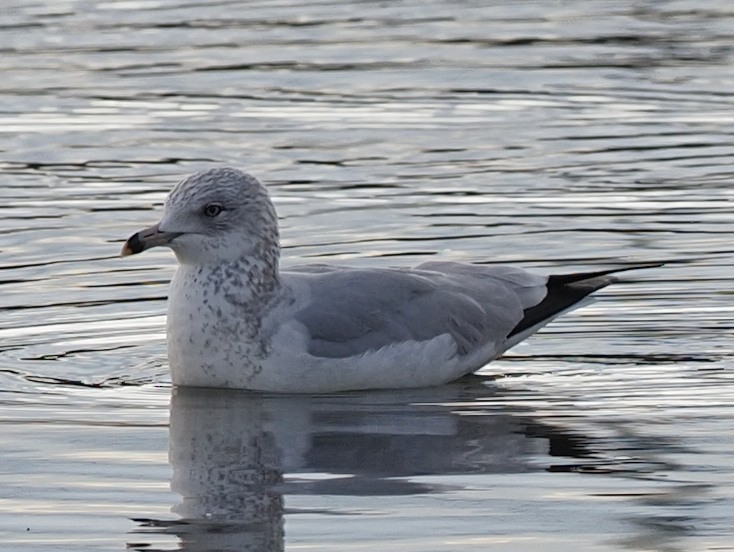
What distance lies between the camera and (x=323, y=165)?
14.2 meters

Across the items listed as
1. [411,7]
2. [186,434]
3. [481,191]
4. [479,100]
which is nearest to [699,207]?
[481,191]

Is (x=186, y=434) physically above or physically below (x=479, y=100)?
below

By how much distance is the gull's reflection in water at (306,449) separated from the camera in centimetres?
698

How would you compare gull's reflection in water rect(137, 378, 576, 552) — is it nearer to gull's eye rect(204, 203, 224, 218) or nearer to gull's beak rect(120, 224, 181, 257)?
gull's beak rect(120, 224, 181, 257)

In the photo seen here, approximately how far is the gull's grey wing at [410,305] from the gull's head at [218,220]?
0.84 ft

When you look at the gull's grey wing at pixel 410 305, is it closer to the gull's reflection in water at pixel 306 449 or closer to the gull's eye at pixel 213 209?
the gull's reflection in water at pixel 306 449

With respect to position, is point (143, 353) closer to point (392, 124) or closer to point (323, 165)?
point (323, 165)

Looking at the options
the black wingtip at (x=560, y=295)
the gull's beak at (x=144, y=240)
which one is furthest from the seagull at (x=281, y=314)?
the black wingtip at (x=560, y=295)

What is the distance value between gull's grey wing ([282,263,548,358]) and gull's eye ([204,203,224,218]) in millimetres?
453

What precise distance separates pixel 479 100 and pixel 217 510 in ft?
31.3

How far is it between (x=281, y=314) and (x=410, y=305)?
0.68 metres

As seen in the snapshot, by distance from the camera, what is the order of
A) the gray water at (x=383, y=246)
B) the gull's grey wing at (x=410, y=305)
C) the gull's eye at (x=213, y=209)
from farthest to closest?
the gull's eye at (x=213, y=209), the gull's grey wing at (x=410, y=305), the gray water at (x=383, y=246)

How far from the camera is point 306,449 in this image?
26.5ft

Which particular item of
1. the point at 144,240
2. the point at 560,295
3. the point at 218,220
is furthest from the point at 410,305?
the point at 144,240
